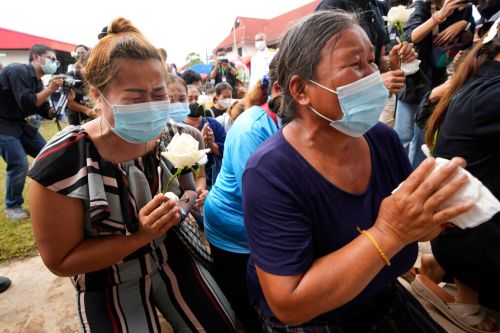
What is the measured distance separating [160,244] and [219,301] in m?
0.57

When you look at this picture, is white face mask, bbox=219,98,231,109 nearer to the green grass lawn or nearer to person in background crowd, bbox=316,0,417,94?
person in background crowd, bbox=316,0,417,94

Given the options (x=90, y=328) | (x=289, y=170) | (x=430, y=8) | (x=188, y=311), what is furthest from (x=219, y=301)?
(x=430, y=8)

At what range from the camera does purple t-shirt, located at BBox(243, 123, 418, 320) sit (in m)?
1.16

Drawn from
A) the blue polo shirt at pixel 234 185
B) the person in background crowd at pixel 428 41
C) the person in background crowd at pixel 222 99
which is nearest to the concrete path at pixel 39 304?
the blue polo shirt at pixel 234 185

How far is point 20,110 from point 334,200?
495cm

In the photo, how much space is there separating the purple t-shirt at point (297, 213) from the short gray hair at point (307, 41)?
0.31 meters

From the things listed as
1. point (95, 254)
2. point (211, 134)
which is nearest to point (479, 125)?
point (95, 254)

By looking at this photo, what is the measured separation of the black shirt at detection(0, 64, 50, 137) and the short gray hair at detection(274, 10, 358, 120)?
433 centimetres

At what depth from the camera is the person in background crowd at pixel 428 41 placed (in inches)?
136

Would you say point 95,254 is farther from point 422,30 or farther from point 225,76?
point 225,76

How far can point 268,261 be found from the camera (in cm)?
116

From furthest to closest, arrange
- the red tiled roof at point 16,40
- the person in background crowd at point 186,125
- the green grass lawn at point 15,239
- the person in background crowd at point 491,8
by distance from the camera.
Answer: the red tiled roof at point 16,40 < the green grass lawn at point 15,239 < the person in background crowd at point 491,8 < the person in background crowd at point 186,125

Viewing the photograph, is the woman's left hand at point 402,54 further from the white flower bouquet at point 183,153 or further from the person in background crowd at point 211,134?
the person in background crowd at point 211,134

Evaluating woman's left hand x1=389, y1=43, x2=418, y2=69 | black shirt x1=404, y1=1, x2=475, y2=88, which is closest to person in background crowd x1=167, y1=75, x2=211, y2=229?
woman's left hand x1=389, y1=43, x2=418, y2=69
